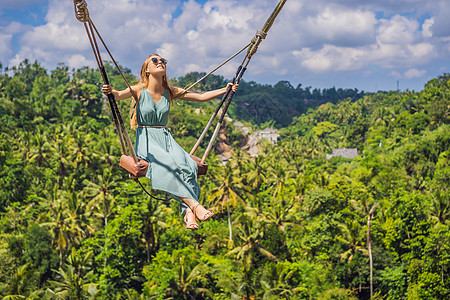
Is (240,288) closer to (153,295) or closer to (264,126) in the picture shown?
(153,295)

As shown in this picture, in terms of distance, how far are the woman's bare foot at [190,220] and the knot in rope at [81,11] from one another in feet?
6.87

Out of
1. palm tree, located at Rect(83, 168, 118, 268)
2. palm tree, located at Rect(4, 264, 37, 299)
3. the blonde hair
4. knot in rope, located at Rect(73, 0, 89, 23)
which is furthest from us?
palm tree, located at Rect(83, 168, 118, 268)

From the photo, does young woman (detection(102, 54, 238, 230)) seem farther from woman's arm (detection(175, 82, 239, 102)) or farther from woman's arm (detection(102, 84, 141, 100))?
woman's arm (detection(175, 82, 239, 102))

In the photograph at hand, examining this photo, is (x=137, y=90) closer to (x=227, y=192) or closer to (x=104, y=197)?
(x=104, y=197)

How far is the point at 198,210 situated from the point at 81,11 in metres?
2.17

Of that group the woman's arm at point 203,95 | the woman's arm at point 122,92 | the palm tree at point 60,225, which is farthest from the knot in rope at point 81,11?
the palm tree at point 60,225

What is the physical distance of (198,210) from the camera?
182 inches

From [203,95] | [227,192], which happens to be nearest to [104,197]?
[227,192]

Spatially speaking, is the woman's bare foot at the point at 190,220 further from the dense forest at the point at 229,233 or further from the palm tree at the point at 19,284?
the palm tree at the point at 19,284

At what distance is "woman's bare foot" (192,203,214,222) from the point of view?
4.46 m

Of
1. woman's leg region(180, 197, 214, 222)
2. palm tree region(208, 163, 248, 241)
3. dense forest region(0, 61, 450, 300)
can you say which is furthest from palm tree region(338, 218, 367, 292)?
woman's leg region(180, 197, 214, 222)

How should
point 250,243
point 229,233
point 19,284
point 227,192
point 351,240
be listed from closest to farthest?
1. point 19,284
2. point 351,240
3. point 250,243
4. point 229,233
5. point 227,192

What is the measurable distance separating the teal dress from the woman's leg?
6 cm

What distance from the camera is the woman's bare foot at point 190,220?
14.6 feet
